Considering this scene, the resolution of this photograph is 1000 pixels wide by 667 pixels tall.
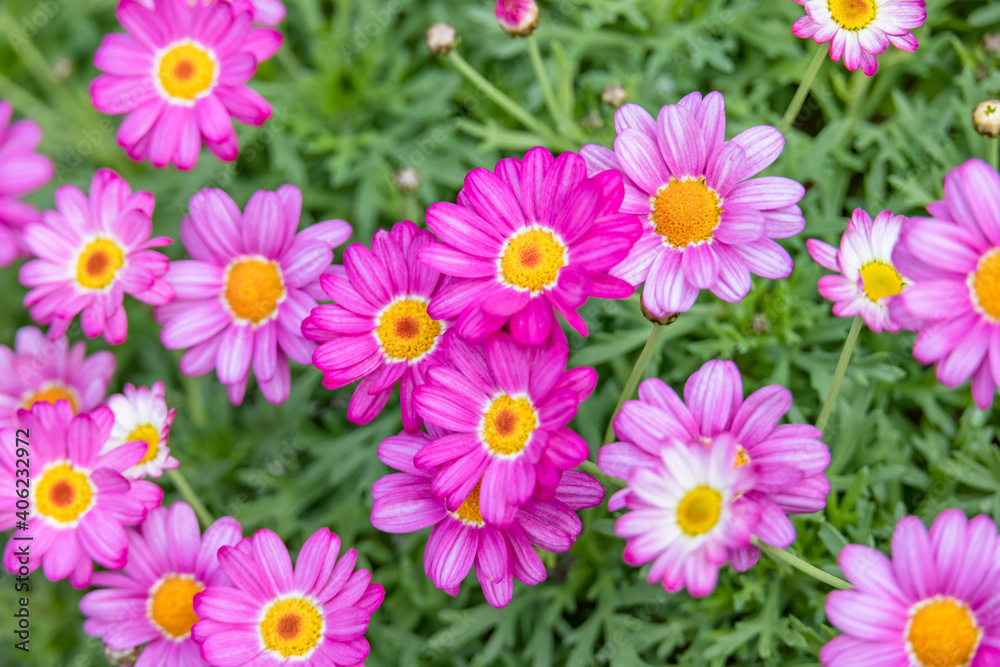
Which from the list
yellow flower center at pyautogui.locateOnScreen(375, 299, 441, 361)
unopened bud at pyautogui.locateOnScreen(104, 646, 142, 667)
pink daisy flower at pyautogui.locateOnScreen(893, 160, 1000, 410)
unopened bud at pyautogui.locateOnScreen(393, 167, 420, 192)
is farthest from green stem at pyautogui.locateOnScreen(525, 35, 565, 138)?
unopened bud at pyautogui.locateOnScreen(104, 646, 142, 667)

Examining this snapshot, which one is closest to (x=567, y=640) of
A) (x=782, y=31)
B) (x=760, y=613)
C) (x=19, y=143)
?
(x=760, y=613)

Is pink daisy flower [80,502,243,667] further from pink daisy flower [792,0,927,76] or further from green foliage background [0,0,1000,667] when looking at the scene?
pink daisy flower [792,0,927,76]

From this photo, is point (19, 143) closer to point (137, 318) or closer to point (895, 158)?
point (137, 318)

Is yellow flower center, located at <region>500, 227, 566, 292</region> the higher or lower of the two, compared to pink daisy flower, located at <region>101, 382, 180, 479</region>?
higher

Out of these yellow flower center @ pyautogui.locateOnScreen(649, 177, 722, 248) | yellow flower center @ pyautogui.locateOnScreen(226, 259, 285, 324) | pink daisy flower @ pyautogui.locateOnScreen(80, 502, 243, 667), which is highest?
yellow flower center @ pyautogui.locateOnScreen(649, 177, 722, 248)

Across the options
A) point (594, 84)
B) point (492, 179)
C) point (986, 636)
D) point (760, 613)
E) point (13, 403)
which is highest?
point (594, 84)

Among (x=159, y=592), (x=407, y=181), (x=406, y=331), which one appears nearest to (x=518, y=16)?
(x=407, y=181)

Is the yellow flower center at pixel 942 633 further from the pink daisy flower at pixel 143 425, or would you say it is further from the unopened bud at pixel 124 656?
the unopened bud at pixel 124 656
